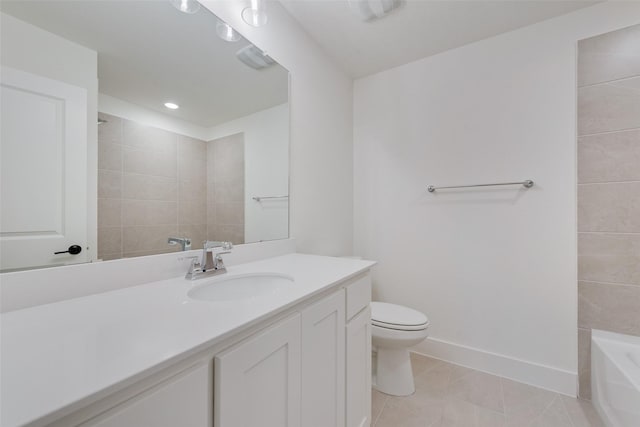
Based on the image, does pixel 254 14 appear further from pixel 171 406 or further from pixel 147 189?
pixel 171 406

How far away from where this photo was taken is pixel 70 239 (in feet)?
2.61

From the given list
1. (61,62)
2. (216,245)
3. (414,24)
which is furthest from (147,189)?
(414,24)

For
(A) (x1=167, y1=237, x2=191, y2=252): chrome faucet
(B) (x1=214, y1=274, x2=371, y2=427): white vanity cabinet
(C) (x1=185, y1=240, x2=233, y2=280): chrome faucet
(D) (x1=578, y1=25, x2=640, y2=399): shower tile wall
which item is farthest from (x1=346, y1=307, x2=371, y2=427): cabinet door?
(D) (x1=578, y1=25, x2=640, y2=399): shower tile wall

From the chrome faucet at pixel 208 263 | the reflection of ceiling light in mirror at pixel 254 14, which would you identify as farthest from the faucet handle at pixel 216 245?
the reflection of ceiling light in mirror at pixel 254 14

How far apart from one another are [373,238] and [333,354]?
4.58 ft

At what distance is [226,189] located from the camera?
126 cm

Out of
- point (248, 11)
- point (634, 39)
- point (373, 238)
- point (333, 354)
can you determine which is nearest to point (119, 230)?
point (333, 354)

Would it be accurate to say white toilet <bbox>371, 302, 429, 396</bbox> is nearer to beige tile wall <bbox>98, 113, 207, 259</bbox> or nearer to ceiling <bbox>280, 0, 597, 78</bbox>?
beige tile wall <bbox>98, 113, 207, 259</bbox>

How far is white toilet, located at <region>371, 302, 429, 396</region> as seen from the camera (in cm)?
149

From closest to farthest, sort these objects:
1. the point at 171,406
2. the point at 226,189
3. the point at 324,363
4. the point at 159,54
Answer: the point at 171,406 → the point at 324,363 → the point at 159,54 → the point at 226,189

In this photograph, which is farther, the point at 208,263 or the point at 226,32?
the point at 226,32

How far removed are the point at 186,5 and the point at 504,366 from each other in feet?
8.83

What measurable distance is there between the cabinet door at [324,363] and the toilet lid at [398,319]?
58 cm

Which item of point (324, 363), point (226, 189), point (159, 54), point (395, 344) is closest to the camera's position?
point (324, 363)
